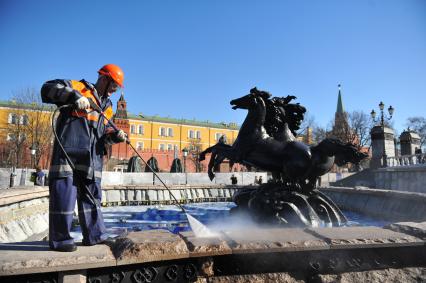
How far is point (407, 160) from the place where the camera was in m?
19.8

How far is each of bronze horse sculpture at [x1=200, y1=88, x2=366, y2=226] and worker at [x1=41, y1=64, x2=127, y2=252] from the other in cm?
278

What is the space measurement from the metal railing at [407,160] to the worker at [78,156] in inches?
790

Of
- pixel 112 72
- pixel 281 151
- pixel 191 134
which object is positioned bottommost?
pixel 281 151

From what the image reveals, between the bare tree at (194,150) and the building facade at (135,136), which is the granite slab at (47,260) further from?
the bare tree at (194,150)

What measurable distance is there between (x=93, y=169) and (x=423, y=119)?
62546 mm

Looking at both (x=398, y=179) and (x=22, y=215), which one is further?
(x=398, y=179)

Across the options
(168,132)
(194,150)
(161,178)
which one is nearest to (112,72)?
(161,178)

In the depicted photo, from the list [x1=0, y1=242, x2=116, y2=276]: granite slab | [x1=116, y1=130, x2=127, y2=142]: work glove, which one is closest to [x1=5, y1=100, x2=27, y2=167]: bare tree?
[x1=116, y1=130, x2=127, y2=142]: work glove

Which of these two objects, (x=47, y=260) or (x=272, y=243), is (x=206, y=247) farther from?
(x=47, y=260)

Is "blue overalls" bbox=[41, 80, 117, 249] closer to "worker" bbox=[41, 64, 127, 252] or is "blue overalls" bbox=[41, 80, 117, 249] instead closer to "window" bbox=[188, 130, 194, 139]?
"worker" bbox=[41, 64, 127, 252]

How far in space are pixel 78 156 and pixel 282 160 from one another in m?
3.63

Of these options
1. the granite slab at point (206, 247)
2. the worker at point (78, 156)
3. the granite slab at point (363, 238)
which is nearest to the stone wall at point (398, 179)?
the granite slab at point (363, 238)

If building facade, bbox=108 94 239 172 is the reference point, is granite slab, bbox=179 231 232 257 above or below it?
below

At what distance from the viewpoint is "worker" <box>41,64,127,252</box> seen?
8.29 ft
